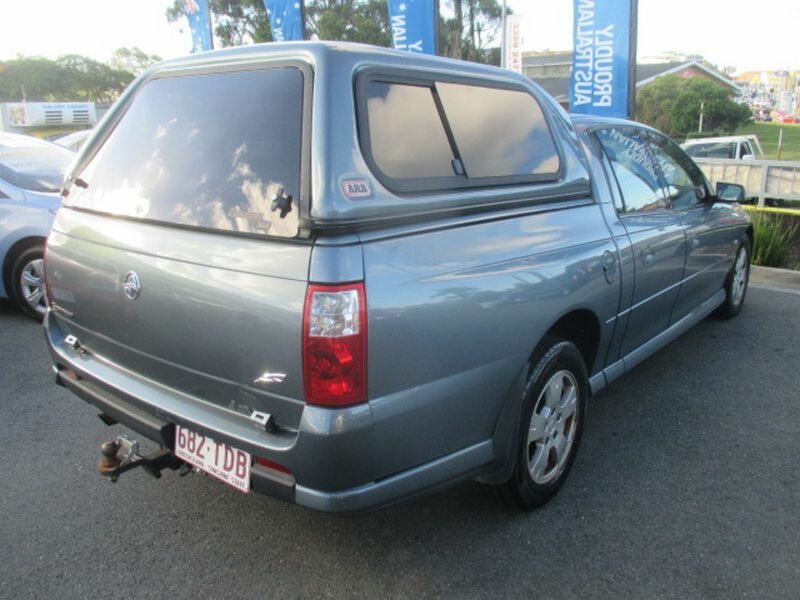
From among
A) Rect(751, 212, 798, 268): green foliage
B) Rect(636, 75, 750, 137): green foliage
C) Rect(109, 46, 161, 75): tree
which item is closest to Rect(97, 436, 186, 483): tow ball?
Rect(751, 212, 798, 268): green foliage

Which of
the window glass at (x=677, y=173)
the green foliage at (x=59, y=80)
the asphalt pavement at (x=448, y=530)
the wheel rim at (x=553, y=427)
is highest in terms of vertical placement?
the green foliage at (x=59, y=80)

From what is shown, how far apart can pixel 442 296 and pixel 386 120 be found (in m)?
0.65

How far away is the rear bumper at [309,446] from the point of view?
2053 millimetres

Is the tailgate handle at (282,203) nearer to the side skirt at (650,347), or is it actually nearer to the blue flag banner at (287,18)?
the side skirt at (650,347)

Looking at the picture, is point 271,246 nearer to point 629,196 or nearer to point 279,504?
point 279,504

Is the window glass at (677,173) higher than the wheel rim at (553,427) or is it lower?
higher

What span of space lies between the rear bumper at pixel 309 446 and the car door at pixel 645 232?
153 centimetres

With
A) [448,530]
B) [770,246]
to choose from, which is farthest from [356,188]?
[770,246]

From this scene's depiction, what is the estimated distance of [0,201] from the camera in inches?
222

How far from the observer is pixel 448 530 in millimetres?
2820

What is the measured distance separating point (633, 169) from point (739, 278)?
2417mm

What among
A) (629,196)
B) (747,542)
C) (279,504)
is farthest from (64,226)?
(747,542)

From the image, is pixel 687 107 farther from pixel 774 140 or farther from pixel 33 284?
pixel 33 284

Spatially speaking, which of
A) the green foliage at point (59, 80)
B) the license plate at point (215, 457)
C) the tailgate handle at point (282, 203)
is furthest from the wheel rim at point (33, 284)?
the green foliage at point (59, 80)
